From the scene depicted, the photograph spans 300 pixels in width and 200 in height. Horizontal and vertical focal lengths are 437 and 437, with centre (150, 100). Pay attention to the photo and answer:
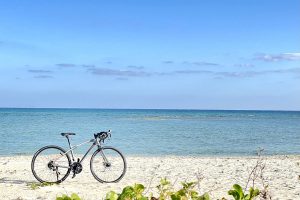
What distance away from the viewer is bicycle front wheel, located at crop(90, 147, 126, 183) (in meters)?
9.53

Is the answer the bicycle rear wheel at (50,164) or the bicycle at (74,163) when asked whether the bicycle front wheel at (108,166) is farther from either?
the bicycle rear wheel at (50,164)

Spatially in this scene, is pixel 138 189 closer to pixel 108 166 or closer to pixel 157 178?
pixel 108 166

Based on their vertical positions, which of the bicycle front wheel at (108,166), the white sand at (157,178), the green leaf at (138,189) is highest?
the green leaf at (138,189)

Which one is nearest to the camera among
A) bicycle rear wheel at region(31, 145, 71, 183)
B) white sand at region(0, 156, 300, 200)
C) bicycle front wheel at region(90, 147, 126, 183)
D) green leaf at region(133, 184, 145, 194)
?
green leaf at region(133, 184, 145, 194)

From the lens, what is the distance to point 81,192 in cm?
852

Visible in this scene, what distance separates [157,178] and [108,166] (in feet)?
6.14

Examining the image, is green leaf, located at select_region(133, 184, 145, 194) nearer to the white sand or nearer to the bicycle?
the white sand

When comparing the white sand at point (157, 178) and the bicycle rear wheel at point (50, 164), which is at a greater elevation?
the bicycle rear wheel at point (50, 164)

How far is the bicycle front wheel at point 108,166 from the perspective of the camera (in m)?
9.53

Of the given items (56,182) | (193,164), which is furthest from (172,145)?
(56,182)

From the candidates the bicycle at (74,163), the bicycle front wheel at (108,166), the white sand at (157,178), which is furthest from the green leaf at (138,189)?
the bicycle front wheel at (108,166)

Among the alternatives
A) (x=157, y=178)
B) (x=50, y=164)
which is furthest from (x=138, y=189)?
(x=157, y=178)

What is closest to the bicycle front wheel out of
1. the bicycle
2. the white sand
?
the bicycle

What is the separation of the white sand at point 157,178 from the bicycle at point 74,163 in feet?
0.72
